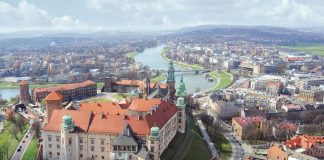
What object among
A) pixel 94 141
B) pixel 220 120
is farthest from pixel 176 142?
pixel 220 120

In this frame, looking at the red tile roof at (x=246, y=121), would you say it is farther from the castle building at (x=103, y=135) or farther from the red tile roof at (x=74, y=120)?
the red tile roof at (x=74, y=120)

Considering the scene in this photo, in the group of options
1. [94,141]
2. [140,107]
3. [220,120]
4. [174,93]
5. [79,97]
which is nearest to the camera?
[94,141]

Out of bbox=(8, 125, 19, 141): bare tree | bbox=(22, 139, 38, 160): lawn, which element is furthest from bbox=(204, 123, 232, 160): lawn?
bbox=(8, 125, 19, 141): bare tree

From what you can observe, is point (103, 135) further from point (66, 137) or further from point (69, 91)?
point (69, 91)

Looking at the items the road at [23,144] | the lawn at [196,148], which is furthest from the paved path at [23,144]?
the lawn at [196,148]

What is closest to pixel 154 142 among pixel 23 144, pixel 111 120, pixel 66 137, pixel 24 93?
pixel 111 120

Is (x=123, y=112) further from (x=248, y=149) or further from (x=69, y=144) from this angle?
(x=248, y=149)

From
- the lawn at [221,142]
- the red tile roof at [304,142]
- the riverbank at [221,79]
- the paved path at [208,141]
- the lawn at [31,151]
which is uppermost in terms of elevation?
the lawn at [31,151]
